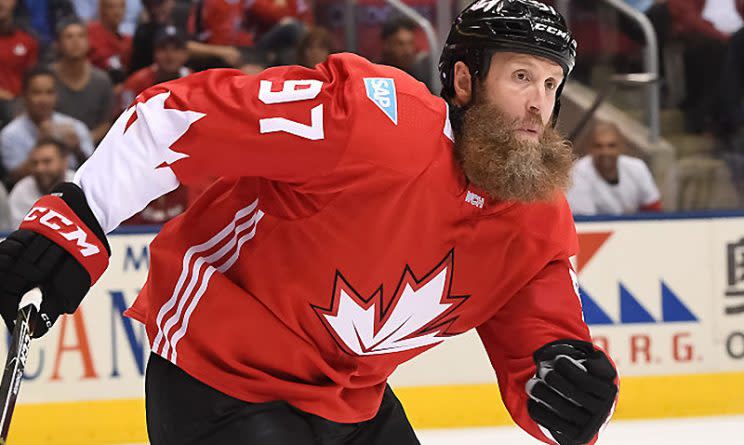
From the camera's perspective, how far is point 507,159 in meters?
2.13

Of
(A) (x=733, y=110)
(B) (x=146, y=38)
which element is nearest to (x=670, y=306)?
(A) (x=733, y=110)

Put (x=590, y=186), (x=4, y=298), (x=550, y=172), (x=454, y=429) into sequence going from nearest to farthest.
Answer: (x=4, y=298)
(x=550, y=172)
(x=454, y=429)
(x=590, y=186)

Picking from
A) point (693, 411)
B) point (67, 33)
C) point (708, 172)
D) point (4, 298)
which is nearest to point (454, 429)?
point (693, 411)

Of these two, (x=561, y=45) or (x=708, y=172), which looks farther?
(x=708, y=172)

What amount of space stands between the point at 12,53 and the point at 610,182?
7.51 feet

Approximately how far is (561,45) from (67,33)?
2.96 m

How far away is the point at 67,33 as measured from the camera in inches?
189

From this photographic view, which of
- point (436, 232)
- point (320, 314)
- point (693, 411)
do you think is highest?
point (436, 232)

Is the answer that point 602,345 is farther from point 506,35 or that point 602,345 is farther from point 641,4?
point 506,35

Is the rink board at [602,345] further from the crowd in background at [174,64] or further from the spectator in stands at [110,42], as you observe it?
the spectator in stands at [110,42]

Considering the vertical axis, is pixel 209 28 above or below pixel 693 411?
above

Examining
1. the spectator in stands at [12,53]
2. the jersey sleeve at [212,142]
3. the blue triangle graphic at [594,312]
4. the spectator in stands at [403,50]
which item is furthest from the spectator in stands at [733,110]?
the jersey sleeve at [212,142]

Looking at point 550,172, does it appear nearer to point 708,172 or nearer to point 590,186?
point 590,186

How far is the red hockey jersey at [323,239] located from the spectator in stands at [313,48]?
2.64m
